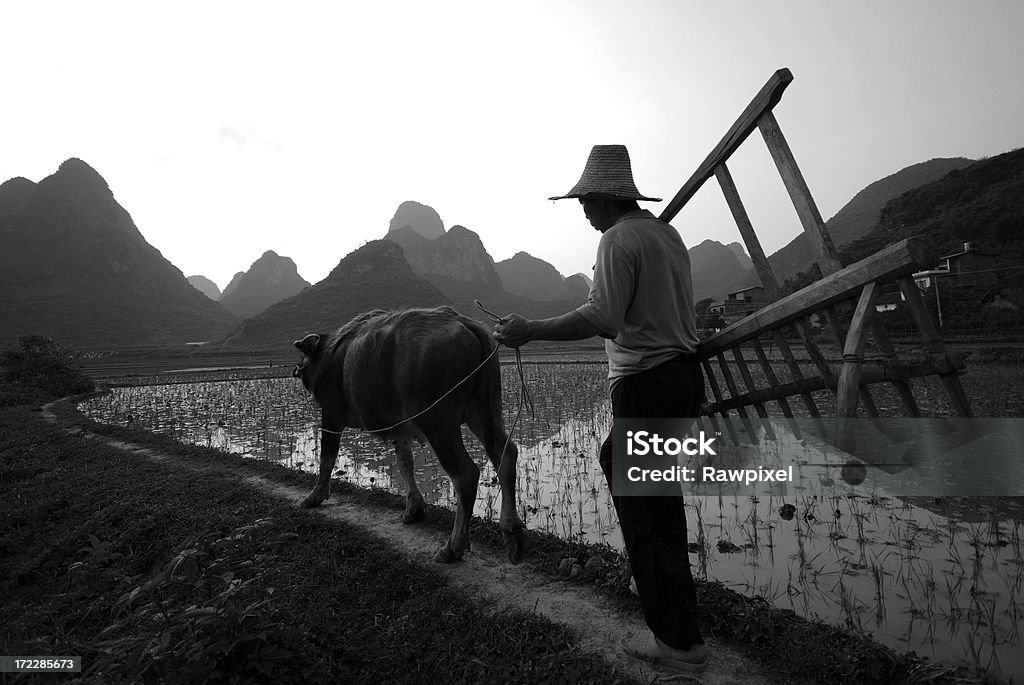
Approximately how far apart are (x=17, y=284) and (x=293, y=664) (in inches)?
3683

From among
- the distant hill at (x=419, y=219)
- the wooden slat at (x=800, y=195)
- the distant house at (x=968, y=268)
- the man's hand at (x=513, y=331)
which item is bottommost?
the man's hand at (x=513, y=331)

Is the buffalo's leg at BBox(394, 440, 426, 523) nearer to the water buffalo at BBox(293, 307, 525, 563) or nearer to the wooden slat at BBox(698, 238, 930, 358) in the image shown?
the water buffalo at BBox(293, 307, 525, 563)

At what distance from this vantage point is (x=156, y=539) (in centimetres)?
472

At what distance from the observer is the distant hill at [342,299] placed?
5400cm

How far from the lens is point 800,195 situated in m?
2.28

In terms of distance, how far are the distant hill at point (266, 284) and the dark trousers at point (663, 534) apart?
13689 cm

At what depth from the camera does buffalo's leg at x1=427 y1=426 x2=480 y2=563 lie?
12.3 ft

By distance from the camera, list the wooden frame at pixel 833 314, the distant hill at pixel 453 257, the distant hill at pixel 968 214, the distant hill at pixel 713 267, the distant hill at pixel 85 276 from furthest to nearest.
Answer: the distant hill at pixel 453 257 → the distant hill at pixel 713 267 → the distant hill at pixel 85 276 → the distant hill at pixel 968 214 → the wooden frame at pixel 833 314

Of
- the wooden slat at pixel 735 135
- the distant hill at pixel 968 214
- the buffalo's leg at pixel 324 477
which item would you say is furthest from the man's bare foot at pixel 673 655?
the distant hill at pixel 968 214

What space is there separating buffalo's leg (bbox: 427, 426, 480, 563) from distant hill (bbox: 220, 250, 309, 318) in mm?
135227

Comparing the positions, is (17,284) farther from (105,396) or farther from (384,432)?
(384,432)

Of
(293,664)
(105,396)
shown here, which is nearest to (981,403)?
(293,664)

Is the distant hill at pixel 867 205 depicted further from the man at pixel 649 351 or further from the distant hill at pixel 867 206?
the man at pixel 649 351

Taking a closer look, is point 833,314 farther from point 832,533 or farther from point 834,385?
point 832,533
